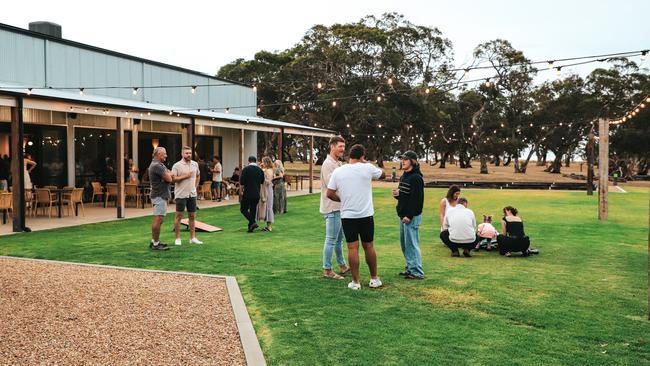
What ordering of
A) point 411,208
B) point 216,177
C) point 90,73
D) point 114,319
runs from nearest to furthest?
point 114,319
point 411,208
point 216,177
point 90,73

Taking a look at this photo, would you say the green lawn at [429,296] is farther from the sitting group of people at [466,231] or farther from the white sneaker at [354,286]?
the sitting group of people at [466,231]

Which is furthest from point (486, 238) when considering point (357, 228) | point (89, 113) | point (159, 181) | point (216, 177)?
point (216, 177)

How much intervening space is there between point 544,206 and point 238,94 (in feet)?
57.2

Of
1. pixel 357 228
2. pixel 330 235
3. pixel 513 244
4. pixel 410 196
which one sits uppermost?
pixel 410 196

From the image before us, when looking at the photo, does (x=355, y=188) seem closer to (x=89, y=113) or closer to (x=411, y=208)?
(x=411, y=208)

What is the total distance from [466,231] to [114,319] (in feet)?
16.9

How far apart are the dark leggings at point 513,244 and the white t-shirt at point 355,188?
343cm

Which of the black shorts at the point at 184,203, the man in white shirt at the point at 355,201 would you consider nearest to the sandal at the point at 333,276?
the man in white shirt at the point at 355,201

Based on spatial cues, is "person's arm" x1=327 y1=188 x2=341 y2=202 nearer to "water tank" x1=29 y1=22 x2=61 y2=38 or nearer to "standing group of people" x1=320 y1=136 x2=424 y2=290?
"standing group of people" x1=320 y1=136 x2=424 y2=290

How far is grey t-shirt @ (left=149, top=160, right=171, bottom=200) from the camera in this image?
8516mm

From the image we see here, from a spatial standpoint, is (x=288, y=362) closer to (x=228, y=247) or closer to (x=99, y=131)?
(x=228, y=247)

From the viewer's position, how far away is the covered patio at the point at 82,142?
11625mm

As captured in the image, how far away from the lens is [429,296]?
5.93 meters

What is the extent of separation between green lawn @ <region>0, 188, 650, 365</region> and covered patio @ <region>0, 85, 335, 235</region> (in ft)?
7.19
